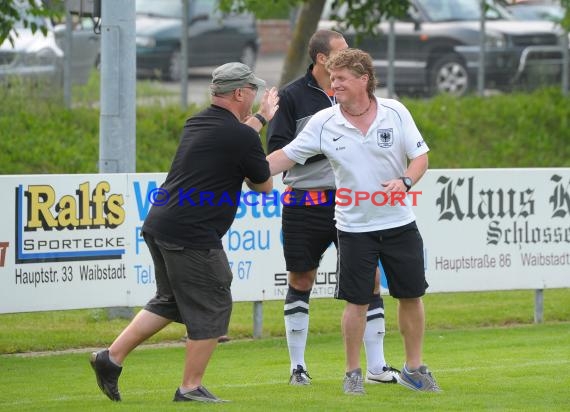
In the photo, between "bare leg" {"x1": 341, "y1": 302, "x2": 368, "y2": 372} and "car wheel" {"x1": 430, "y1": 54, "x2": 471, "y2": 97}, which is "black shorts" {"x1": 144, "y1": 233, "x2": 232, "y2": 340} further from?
"car wheel" {"x1": 430, "y1": 54, "x2": 471, "y2": 97}

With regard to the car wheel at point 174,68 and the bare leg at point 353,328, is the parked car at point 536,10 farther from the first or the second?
the bare leg at point 353,328

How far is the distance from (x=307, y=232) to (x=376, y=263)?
85cm

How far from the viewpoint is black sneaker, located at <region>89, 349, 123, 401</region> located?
8.02 metres

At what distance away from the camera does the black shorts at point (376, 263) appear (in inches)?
323

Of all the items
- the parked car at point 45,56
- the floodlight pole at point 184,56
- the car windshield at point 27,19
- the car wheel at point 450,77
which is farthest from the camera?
the car wheel at point 450,77

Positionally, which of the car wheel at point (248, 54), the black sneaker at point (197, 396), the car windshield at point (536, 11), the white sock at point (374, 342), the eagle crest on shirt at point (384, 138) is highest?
the car windshield at point (536, 11)

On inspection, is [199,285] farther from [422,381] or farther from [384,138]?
[422,381]

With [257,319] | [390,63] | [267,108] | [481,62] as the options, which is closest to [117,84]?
[257,319]

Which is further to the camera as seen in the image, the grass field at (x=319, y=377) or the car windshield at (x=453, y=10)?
the car windshield at (x=453, y=10)

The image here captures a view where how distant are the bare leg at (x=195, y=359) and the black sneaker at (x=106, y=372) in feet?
1.35

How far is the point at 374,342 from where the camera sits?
902 cm

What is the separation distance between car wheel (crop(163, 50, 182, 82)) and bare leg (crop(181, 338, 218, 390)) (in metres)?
13.8

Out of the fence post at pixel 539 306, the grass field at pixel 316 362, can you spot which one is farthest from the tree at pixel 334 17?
the fence post at pixel 539 306

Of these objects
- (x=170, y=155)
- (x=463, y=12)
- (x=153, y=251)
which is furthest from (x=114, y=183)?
(x=463, y=12)
